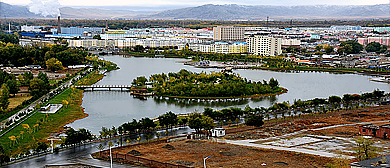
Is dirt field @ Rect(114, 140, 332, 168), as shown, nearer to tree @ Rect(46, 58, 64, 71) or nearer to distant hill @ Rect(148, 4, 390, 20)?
tree @ Rect(46, 58, 64, 71)

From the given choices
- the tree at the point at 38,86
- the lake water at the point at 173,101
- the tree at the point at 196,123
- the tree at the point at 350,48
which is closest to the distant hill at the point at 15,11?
the tree at the point at 350,48

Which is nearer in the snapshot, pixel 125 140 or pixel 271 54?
pixel 125 140

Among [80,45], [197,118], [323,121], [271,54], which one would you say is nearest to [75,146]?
[197,118]

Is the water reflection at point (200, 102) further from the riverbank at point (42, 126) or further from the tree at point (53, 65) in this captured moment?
the tree at point (53, 65)

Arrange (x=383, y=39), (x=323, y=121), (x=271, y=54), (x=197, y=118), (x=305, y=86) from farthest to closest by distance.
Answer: (x=383, y=39) < (x=271, y=54) < (x=305, y=86) < (x=323, y=121) < (x=197, y=118)

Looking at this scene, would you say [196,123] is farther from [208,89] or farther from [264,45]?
[264,45]

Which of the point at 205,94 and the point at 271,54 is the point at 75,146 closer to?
the point at 205,94
